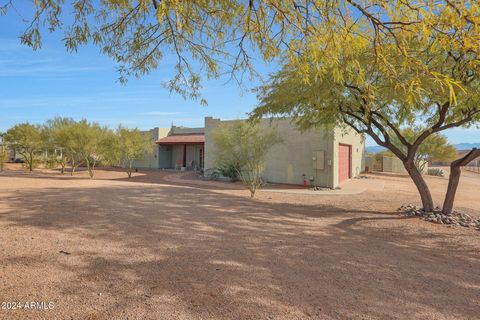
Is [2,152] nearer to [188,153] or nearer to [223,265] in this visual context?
[188,153]

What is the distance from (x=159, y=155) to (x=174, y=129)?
435cm

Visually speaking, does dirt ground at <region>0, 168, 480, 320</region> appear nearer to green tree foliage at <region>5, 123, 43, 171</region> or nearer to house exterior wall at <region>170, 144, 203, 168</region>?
green tree foliage at <region>5, 123, 43, 171</region>

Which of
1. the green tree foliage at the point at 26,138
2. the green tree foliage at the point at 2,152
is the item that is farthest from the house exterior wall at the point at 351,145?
the green tree foliage at the point at 2,152

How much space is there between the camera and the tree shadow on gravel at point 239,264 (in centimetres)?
371

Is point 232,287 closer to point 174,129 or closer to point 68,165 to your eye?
point 174,129

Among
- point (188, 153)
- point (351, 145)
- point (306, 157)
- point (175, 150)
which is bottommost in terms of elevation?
point (306, 157)

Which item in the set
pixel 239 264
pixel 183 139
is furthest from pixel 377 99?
pixel 183 139

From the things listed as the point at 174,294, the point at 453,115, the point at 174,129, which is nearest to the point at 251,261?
the point at 174,294

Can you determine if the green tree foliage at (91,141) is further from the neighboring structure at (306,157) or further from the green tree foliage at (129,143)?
the neighboring structure at (306,157)

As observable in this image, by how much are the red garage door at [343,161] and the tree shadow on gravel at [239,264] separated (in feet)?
45.8

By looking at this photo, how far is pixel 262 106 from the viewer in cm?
1216

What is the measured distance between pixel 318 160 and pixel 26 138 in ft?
81.7

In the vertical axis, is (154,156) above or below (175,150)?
below

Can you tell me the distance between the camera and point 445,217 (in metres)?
10.2
